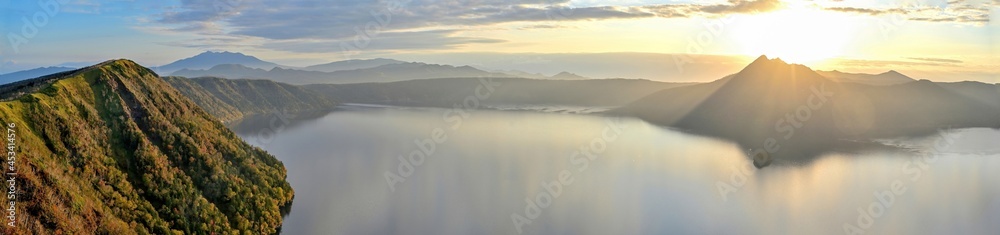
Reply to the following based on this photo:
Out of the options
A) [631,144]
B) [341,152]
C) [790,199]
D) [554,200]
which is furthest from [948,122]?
[341,152]

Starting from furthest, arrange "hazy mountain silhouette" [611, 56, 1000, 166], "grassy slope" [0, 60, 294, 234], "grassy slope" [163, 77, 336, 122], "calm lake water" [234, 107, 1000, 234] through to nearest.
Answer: "grassy slope" [163, 77, 336, 122] → "hazy mountain silhouette" [611, 56, 1000, 166] → "calm lake water" [234, 107, 1000, 234] → "grassy slope" [0, 60, 294, 234]

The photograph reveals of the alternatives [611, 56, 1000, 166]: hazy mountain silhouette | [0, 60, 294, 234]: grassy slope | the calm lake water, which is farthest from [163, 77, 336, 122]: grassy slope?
[611, 56, 1000, 166]: hazy mountain silhouette

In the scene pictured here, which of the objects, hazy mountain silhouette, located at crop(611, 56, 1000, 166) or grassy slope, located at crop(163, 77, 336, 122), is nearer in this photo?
hazy mountain silhouette, located at crop(611, 56, 1000, 166)

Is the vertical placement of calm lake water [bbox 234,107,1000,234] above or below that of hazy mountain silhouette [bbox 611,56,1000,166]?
below

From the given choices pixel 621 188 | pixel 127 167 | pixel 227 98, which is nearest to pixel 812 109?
pixel 621 188

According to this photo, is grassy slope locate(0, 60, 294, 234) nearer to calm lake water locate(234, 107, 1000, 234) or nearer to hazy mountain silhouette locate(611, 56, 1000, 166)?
calm lake water locate(234, 107, 1000, 234)

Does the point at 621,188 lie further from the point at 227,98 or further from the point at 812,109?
the point at 227,98

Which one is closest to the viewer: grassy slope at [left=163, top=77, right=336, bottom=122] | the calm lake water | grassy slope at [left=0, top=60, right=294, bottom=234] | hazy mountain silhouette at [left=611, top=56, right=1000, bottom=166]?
grassy slope at [left=0, top=60, right=294, bottom=234]
